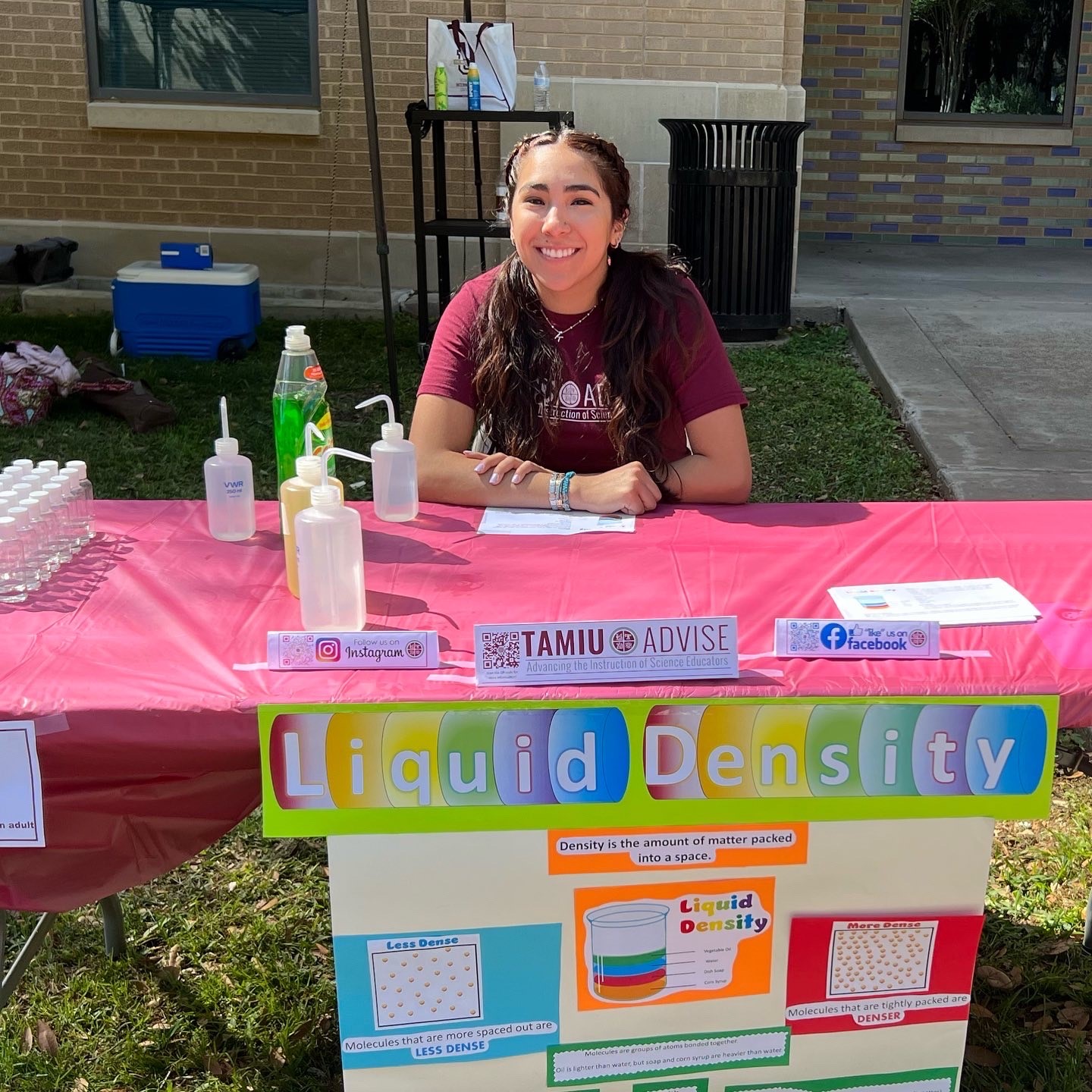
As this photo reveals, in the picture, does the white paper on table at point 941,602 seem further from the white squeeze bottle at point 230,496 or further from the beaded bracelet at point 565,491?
the white squeeze bottle at point 230,496

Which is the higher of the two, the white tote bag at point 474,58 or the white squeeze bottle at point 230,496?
the white tote bag at point 474,58

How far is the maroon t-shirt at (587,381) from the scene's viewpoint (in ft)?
8.20

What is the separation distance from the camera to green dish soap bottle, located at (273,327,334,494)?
1999 millimetres

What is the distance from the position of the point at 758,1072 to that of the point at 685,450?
128 centimetres

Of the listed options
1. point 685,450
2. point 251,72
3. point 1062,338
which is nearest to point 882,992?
point 685,450

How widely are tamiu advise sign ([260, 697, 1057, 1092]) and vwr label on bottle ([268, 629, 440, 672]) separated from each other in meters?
0.11

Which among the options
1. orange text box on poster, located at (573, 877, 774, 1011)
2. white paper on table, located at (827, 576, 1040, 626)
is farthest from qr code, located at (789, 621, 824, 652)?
orange text box on poster, located at (573, 877, 774, 1011)

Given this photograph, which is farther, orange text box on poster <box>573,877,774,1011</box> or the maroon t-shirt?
the maroon t-shirt

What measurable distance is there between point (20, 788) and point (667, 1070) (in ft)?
3.10

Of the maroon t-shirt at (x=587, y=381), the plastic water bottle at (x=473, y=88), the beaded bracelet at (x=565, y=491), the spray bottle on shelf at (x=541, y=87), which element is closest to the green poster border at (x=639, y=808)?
the beaded bracelet at (x=565, y=491)

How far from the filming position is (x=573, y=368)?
256 centimetres

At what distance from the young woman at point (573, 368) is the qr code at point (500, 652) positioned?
779mm

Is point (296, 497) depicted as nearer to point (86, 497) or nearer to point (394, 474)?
point (394, 474)

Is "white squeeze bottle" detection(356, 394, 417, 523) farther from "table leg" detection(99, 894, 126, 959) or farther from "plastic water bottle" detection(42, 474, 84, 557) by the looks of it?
"table leg" detection(99, 894, 126, 959)
